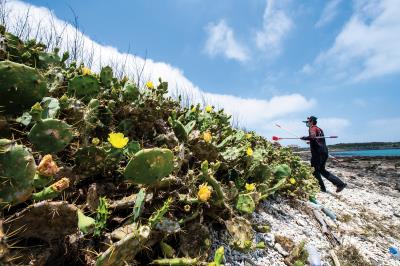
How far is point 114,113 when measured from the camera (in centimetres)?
263

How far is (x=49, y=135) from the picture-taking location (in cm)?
173

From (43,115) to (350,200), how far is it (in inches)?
228

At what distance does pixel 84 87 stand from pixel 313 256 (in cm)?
245

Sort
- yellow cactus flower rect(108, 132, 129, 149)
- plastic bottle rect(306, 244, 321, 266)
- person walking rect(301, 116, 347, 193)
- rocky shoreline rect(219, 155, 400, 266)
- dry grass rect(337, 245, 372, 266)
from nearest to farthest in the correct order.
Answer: yellow cactus flower rect(108, 132, 129, 149) → rocky shoreline rect(219, 155, 400, 266) → plastic bottle rect(306, 244, 321, 266) → dry grass rect(337, 245, 372, 266) → person walking rect(301, 116, 347, 193)

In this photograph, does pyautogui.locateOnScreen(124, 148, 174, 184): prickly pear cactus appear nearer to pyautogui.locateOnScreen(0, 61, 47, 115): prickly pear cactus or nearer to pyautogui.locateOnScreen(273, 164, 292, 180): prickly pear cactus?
pyautogui.locateOnScreen(0, 61, 47, 115): prickly pear cactus

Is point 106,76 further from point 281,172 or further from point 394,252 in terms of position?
point 394,252

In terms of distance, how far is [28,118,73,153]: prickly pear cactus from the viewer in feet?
5.64

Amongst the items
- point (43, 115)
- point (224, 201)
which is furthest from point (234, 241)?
point (43, 115)

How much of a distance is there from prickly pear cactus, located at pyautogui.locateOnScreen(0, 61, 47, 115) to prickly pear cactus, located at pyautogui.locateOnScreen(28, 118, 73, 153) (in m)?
0.25

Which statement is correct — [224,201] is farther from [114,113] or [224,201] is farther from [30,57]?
[30,57]

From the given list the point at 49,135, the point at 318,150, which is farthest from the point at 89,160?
the point at 318,150

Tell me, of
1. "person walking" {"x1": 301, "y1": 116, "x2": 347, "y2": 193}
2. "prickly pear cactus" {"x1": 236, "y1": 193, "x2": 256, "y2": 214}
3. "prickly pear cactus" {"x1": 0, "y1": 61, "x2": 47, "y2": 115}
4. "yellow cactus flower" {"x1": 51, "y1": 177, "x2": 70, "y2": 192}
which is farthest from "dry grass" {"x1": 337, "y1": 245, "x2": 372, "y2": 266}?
"person walking" {"x1": 301, "y1": 116, "x2": 347, "y2": 193}

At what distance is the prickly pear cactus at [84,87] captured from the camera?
2.45 metres

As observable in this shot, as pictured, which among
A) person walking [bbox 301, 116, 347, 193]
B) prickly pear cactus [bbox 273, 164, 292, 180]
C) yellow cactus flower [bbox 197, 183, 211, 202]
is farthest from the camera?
person walking [bbox 301, 116, 347, 193]
